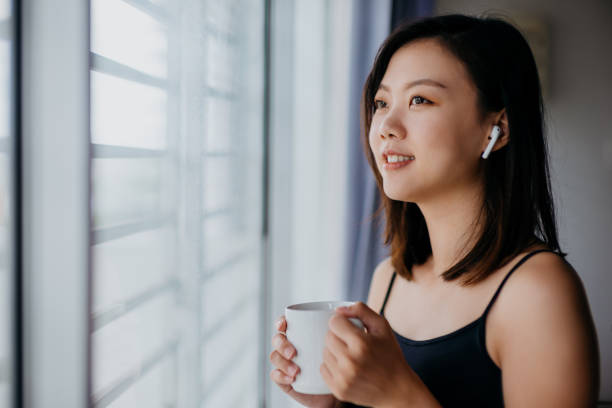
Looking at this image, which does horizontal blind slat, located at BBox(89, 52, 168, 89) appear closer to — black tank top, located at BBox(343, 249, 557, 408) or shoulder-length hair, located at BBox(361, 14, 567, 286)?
shoulder-length hair, located at BBox(361, 14, 567, 286)

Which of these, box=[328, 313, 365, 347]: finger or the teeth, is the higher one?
the teeth

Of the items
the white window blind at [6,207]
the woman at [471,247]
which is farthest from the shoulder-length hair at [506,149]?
the white window blind at [6,207]

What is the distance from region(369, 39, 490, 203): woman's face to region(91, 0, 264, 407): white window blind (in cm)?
41

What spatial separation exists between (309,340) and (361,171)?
1.30 m

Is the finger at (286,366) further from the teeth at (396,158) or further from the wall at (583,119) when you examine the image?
the wall at (583,119)

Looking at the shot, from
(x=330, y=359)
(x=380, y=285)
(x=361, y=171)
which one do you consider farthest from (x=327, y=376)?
(x=361, y=171)

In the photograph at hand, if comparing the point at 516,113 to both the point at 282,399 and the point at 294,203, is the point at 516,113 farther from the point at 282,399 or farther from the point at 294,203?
the point at 282,399

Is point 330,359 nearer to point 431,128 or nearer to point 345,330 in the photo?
point 345,330

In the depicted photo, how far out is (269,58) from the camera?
1.67 m

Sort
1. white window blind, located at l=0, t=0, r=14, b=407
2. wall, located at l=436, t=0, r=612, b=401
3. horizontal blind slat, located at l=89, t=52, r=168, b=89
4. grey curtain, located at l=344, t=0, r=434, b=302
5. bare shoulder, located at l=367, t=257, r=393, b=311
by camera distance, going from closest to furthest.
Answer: white window blind, located at l=0, t=0, r=14, b=407, horizontal blind slat, located at l=89, t=52, r=168, b=89, bare shoulder, located at l=367, t=257, r=393, b=311, grey curtain, located at l=344, t=0, r=434, b=302, wall, located at l=436, t=0, r=612, b=401

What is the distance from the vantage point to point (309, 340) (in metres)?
0.63

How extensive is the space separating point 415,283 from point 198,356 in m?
0.50

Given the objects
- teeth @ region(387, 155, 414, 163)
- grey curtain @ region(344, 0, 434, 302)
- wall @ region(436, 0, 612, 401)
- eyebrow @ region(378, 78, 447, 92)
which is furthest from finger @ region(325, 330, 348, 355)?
wall @ region(436, 0, 612, 401)

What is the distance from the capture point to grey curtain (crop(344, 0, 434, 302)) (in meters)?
1.85
